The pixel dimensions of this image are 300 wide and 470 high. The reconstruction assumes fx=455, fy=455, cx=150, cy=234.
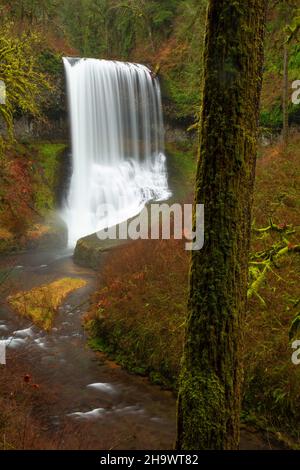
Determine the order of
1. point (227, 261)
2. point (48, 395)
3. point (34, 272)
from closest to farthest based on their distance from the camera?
point (227, 261)
point (48, 395)
point (34, 272)

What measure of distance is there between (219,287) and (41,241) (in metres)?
16.1

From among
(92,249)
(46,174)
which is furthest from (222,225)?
(46,174)

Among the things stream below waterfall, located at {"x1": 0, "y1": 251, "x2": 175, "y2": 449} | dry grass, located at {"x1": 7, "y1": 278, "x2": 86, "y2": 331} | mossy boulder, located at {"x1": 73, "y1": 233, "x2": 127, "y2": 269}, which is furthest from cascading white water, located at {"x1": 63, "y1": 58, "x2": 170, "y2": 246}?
stream below waterfall, located at {"x1": 0, "y1": 251, "x2": 175, "y2": 449}

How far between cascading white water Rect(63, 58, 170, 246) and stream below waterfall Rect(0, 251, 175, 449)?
1054 centimetres

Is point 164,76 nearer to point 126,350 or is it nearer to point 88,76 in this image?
point 88,76

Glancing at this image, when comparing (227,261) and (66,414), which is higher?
(227,261)

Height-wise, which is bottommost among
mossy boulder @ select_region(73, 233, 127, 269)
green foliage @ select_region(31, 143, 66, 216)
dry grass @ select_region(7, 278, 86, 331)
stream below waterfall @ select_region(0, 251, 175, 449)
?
stream below waterfall @ select_region(0, 251, 175, 449)

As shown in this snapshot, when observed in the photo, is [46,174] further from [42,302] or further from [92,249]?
[42,302]

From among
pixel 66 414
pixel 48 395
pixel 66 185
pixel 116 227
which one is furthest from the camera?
pixel 66 185

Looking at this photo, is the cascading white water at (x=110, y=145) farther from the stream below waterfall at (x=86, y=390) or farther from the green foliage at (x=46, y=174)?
the stream below waterfall at (x=86, y=390)

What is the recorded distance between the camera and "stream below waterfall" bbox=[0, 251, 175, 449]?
279 inches

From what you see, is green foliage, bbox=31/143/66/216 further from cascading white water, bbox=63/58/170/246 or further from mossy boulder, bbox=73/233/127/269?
mossy boulder, bbox=73/233/127/269
